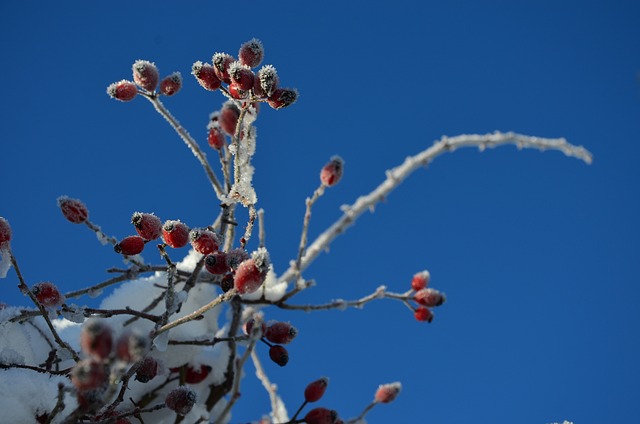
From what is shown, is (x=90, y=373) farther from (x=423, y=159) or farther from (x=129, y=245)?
(x=423, y=159)

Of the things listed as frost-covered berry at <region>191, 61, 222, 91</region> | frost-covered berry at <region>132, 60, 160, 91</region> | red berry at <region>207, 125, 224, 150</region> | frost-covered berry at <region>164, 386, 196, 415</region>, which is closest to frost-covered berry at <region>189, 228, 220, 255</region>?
frost-covered berry at <region>164, 386, 196, 415</region>

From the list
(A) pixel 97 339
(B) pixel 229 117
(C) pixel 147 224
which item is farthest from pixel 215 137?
(A) pixel 97 339

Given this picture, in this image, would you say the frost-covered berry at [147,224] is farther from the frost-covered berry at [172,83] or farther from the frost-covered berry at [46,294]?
the frost-covered berry at [172,83]

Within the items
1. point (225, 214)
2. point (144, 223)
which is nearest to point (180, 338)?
point (225, 214)

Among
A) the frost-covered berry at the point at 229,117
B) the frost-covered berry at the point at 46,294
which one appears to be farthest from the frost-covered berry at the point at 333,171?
the frost-covered berry at the point at 46,294

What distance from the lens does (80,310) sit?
1463mm

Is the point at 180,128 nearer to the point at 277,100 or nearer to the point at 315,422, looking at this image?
the point at 277,100

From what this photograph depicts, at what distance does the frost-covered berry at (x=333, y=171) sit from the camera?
7.17 ft

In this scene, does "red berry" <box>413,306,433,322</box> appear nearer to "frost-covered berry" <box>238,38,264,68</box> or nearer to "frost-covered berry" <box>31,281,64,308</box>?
"frost-covered berry" <box>238,38,264,68</box>

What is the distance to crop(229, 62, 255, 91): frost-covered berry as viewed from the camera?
60.0 inches

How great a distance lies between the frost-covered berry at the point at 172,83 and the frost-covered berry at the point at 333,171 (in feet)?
2.14

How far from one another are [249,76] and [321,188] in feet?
2.61

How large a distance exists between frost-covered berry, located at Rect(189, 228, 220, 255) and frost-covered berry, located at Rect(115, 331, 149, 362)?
2.12 ft

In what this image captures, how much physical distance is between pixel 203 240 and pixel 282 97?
472 millimetres
